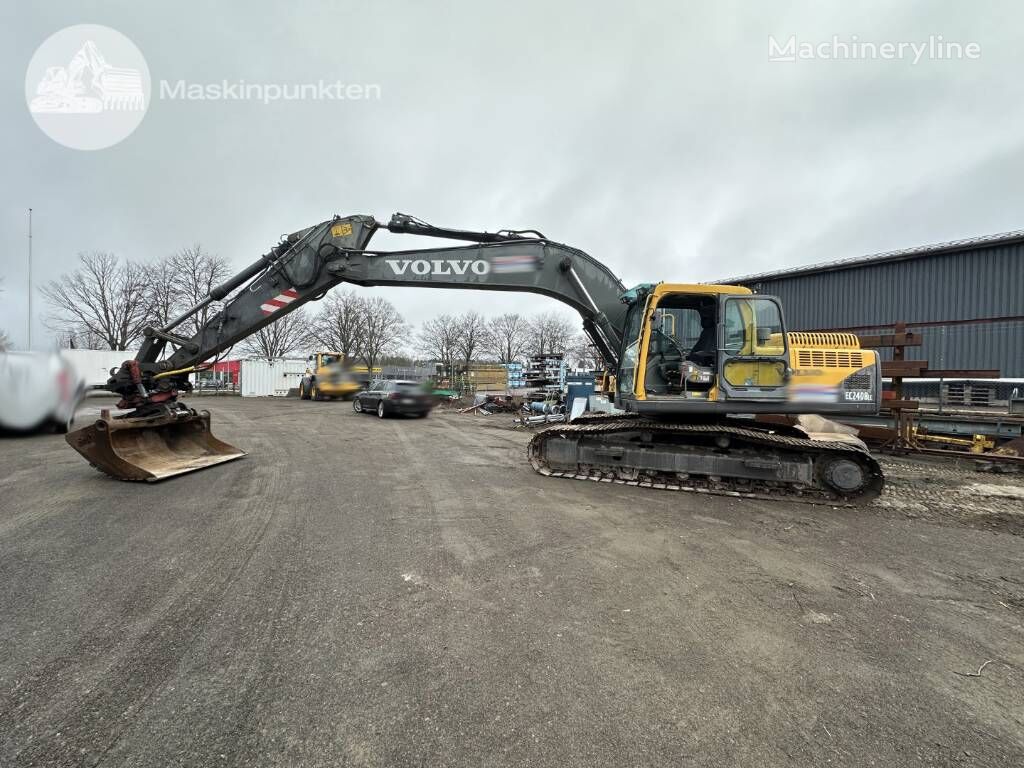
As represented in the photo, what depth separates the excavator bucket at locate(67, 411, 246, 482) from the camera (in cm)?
599

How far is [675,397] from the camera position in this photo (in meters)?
6.17

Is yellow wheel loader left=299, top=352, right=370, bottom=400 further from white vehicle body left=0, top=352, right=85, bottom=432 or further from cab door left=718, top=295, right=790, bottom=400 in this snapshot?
cab door left=718, top=295, right=790, bottom=400

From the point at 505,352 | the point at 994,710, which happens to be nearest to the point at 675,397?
the point at 994,710

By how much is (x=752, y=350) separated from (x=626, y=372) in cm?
172

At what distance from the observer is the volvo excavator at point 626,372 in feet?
19.5

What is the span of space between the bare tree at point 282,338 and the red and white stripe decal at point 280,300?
135ft

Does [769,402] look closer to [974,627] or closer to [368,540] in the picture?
[974,627]

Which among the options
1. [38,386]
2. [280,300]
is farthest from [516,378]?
[38,386]

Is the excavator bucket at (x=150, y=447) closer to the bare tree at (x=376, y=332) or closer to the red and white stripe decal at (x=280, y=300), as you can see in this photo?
the red and white stripe decal at (x=280, y=300)

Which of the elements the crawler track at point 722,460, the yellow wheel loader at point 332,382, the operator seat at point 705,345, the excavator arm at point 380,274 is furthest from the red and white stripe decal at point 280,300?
the yellow wheel loader at point 332,382

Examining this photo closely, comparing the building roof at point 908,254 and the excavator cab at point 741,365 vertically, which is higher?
the building roof at point 908,254

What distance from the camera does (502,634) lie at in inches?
107

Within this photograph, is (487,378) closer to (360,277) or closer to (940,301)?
(940,301)

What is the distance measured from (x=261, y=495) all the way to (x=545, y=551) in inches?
153
